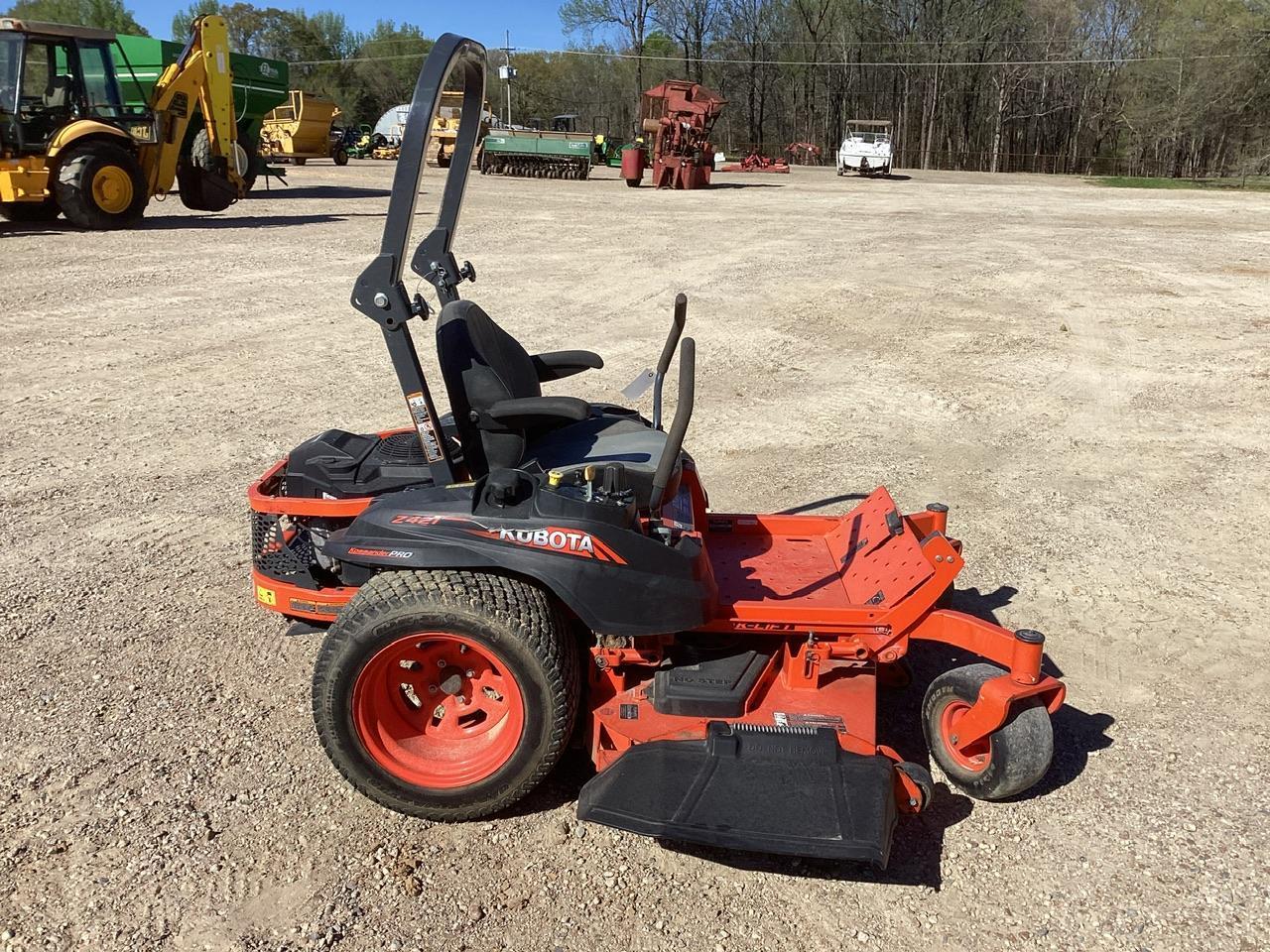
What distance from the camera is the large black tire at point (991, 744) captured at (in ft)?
9.35

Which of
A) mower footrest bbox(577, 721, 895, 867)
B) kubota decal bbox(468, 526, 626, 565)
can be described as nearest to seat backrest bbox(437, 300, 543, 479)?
kubota decal bbox(468, 526, 626, 565)

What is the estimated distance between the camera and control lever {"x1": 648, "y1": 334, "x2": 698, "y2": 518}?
2.56 meters

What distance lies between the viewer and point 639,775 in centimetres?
271

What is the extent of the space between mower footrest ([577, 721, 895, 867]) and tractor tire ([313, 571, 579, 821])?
26 cm

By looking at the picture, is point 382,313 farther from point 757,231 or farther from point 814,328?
point 757,231

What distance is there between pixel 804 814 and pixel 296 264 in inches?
428

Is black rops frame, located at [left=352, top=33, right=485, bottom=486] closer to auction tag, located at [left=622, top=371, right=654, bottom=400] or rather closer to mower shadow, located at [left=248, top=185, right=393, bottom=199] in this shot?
auction tag, located at [left=622, top=371, right=654, bottom=400]

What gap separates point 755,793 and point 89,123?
14.9 meters

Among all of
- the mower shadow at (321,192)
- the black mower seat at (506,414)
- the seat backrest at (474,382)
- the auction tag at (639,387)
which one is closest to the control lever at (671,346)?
the auction tag at (639,387)

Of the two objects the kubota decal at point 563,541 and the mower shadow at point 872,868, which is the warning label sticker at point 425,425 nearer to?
the kubota decal at point 563,541

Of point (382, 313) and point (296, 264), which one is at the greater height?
point (382, 313)

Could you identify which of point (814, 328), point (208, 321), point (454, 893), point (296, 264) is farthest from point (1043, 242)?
point (454, 893)

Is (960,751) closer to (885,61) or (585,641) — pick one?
(585,641)

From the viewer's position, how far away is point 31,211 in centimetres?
1489
